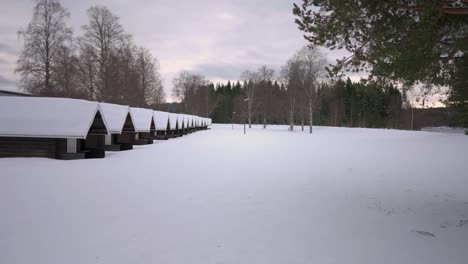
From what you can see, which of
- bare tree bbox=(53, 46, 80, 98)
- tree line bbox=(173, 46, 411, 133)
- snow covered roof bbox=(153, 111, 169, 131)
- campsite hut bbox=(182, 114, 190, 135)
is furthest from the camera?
tree line bbox=(173, 46, 411, 133)

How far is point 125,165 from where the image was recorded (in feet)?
32.7

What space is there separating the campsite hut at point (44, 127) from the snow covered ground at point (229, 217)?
299 centimetres

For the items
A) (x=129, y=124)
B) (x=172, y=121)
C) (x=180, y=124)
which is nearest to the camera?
(x=129, y=124)

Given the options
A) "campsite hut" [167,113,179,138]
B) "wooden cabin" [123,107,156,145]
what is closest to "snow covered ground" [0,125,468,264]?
"wooden cabin" [123,107,156,145]

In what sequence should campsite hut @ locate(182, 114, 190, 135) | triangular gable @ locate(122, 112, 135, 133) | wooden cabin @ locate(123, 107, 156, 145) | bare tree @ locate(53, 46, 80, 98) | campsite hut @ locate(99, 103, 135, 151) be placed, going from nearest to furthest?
campsite hut @ locate(99, 103, 135, 151) → triangular gable @ locate(122, 112, 135, 133) → wooden cabin @ locate(123, 107, 156, 145) → bare tree @ locate(53, 46, 80, 98) → campsite hut @ locate(182, 114, 190, 135)

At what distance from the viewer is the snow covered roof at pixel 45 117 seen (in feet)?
36.3

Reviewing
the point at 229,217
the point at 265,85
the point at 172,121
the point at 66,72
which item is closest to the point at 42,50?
the point at 66,72

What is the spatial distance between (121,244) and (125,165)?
6988mm

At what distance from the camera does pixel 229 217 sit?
183 inches

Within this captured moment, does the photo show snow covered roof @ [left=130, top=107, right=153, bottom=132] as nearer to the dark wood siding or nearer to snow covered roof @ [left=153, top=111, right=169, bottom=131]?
snow covered roof @ [left=153, top=111, right=169, bottom=131]

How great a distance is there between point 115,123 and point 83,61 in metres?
18.9

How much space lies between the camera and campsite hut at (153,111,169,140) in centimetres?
2206

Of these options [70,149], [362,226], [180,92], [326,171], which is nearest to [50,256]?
[362,226]

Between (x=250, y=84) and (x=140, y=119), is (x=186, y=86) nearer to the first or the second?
(x=250, y=84)
